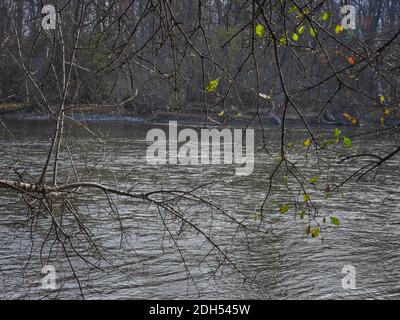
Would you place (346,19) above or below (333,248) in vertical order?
above

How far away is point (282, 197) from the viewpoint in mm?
16719

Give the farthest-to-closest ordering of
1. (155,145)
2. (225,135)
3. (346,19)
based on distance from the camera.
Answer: (225,135), (155,145), (346,19)

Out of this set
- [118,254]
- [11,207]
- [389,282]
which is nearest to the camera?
[389,282]

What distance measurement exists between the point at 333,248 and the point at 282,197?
4.83m

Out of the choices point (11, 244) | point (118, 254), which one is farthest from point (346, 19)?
point (11, 244)

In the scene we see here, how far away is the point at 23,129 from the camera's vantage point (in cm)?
3188

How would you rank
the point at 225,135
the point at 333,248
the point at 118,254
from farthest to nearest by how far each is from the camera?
the point at 225,135, the point at 333,248, the point at 118,254

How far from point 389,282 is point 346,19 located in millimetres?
6820
